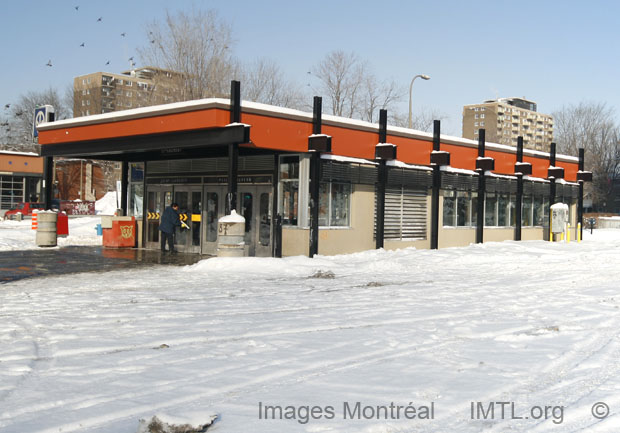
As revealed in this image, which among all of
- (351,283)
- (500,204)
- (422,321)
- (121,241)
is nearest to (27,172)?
(121,241)

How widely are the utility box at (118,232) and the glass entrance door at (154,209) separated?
2.08ft

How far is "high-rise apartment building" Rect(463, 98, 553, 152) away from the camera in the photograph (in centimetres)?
15625

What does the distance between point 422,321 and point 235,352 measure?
10.5 ft

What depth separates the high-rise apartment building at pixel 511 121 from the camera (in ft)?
513

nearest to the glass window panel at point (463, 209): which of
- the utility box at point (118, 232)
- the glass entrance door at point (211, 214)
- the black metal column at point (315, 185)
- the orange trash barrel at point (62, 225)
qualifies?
the black metal column at point (315, 185)

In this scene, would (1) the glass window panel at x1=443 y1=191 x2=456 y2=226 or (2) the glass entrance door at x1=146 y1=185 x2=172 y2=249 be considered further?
(1) the glass window panel at x1=443 y1=191 x2=456 y2=226

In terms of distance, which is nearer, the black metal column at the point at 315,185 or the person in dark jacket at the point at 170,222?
the black metal column at the point at 315,185

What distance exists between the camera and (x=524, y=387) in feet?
18.6

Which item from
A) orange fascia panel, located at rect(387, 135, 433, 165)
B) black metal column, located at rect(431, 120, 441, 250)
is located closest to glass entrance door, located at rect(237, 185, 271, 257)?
orange fascia panel, located at rect(387, 135, 433, 165)

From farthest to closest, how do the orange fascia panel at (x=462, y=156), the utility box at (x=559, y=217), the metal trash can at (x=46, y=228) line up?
the utility box at (x=559, y=217), the orange fascia panel at (x=462, y=156), the metal trash can at (x=46, y=228)

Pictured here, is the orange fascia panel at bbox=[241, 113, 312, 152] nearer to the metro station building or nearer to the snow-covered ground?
the metro station building

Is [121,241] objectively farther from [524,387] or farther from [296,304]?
[524,387]

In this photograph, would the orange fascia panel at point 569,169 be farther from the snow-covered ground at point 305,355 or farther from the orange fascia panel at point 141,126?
the orange fascia panel at point 141,126

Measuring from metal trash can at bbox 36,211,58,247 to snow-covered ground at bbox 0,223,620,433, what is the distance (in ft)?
30.8
